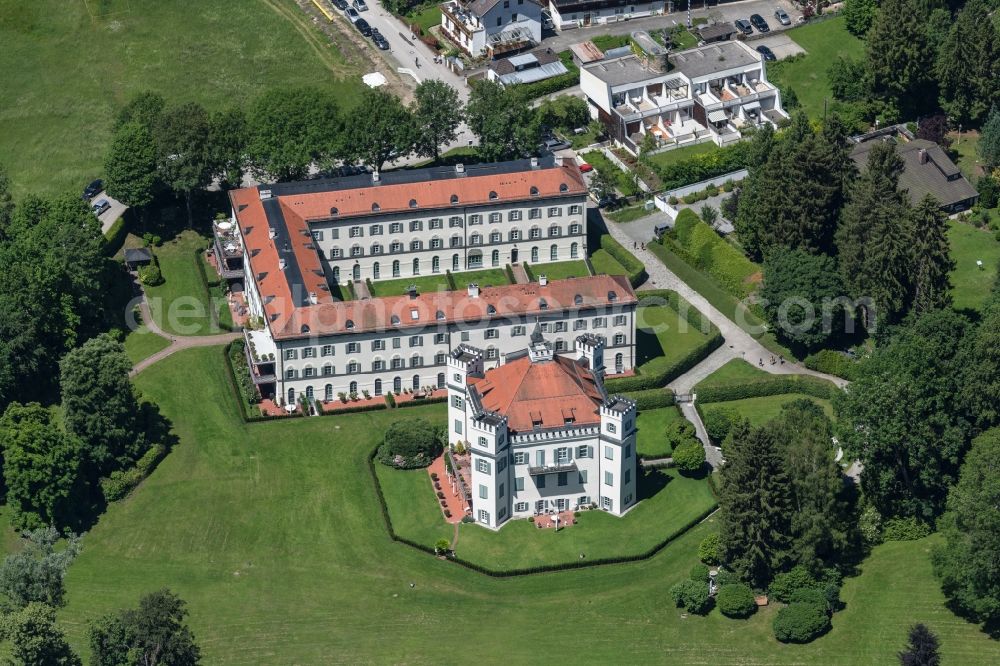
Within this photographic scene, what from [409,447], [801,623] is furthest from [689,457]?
[409,447]

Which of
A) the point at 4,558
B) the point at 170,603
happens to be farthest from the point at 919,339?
the point at 4,558

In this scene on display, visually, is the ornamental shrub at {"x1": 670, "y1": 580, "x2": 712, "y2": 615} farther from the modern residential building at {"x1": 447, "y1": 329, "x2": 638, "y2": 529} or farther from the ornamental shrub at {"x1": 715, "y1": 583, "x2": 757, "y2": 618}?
the modern residential building at {"x1": 447, "y1": 329, "x2": 638, "y2": 529}

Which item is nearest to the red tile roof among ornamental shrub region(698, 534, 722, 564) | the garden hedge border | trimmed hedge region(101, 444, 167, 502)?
the garden hedge border

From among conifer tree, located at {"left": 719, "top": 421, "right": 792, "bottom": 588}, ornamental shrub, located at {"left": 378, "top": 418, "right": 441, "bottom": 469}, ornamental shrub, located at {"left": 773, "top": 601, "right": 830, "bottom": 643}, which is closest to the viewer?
ornamental shrub, located at {"left": 773, "top": 601, "right": 830, "bottom": 643}

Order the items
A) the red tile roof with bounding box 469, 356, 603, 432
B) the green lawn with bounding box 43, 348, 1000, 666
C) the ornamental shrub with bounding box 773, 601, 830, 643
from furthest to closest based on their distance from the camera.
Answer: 1. the red tile roof with bounding box 469, 356, 603, 432
2. the green lawn with bounding box 43, 348, 1000, 666
3. the ornamental shrub with bounding box 773, 601, 830, 643

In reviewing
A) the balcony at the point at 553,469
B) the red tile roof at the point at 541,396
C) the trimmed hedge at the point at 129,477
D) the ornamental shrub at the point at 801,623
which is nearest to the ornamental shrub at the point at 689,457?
the red tile roof at the point at 541,396

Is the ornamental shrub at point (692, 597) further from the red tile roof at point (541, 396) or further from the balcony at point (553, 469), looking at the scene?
the red tile roof at point (541, 396)

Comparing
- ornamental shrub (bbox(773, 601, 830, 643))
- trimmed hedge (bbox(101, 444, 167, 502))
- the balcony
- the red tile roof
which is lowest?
ornamental shrub (bbox(773, 601, 830, 643))
